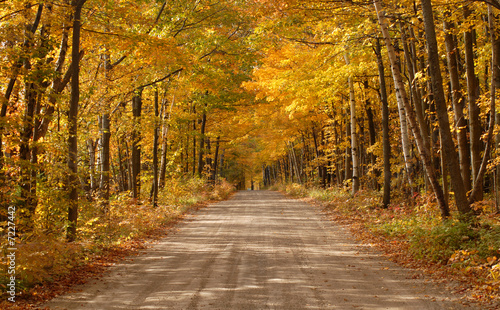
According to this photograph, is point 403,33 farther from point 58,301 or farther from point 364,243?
point 58,301

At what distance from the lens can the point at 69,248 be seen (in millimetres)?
7129

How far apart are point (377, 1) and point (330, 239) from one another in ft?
20.6

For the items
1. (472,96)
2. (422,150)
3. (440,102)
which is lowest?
A: (422,150)

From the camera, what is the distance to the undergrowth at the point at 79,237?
585cm

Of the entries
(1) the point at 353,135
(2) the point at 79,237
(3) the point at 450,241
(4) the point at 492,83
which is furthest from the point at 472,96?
(2) the point at 79,237

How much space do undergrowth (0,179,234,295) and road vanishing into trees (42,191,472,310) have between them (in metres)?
0.72

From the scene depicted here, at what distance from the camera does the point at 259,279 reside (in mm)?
6168

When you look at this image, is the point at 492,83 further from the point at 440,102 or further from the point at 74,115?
the point at 74,115

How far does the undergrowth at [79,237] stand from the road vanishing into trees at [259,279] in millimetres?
725

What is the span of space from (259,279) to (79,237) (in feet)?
17.2

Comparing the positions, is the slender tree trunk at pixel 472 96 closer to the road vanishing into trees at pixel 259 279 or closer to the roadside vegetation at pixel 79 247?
the road vanishing into trees at pixel 259 279

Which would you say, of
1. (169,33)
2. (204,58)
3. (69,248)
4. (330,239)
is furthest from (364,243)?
(204,58)

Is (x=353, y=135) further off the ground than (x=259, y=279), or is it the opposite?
(x=353, y=135)

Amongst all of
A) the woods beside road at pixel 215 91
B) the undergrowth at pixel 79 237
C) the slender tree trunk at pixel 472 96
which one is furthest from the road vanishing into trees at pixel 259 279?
the slender tree trunk at pixel 472 96
